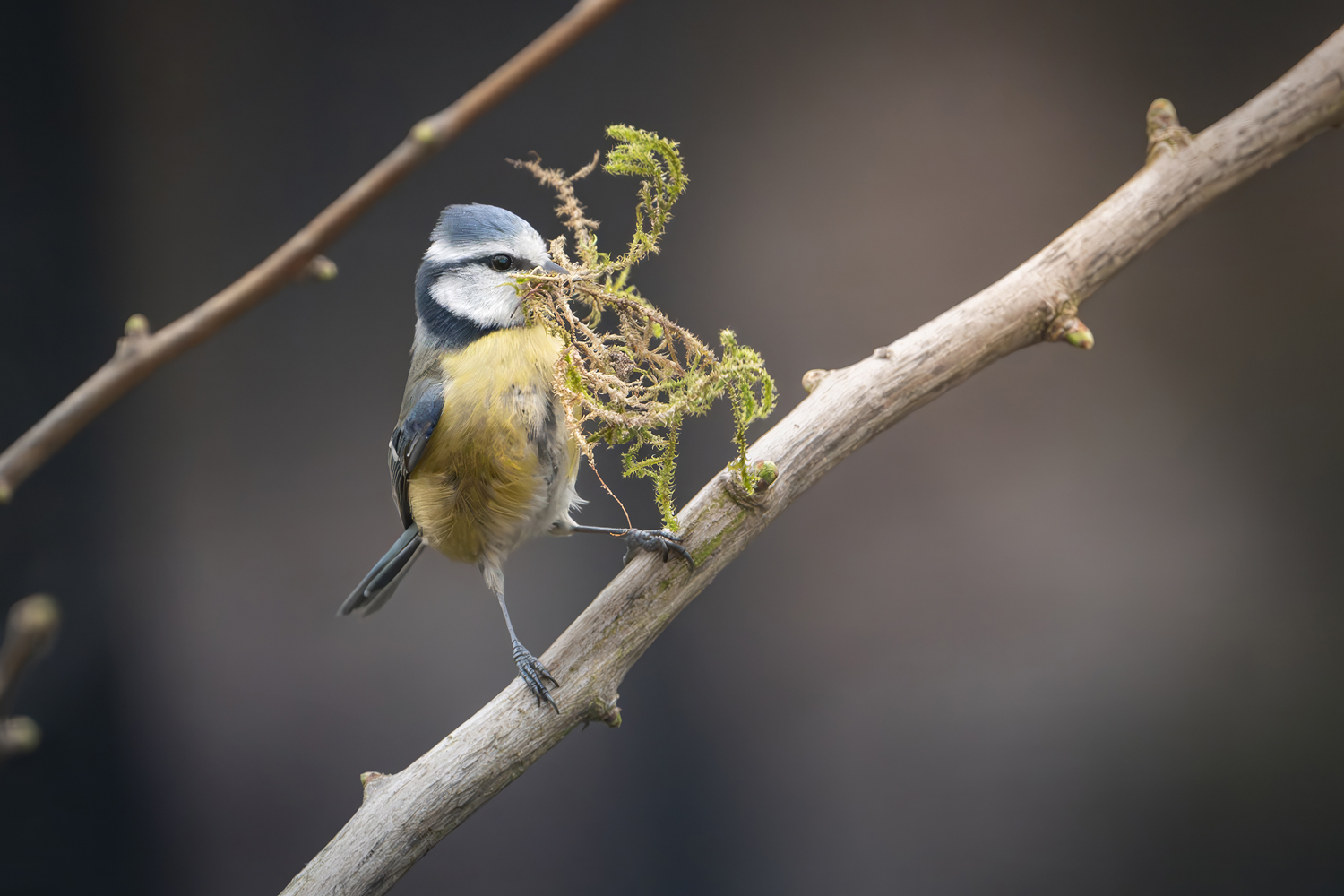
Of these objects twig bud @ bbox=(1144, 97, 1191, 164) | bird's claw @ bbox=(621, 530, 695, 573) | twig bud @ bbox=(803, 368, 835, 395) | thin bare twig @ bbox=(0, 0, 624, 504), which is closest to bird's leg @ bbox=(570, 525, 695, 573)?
bird's claw @ bbox=(621, 530, 695, 573)

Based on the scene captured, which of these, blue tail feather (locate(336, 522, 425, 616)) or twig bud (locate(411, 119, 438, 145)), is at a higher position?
blue tail feather (locate(336, 522, 425, 616))

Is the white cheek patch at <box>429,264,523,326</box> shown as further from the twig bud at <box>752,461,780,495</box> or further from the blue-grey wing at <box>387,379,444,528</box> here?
the twig bud at <box>752,461,780,495</box>

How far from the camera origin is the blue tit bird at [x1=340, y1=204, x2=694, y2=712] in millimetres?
973

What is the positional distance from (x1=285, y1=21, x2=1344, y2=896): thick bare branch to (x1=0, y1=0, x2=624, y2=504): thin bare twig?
629mm

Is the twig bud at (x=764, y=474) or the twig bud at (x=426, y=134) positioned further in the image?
the twig bud at (x=764, y=474)

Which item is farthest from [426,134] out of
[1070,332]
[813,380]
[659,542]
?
[1070,332]

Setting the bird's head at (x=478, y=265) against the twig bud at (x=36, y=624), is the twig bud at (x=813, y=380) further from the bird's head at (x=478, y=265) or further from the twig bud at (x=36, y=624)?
the twig bud at (x=36, y=624)

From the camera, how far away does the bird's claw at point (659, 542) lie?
905 millimetres

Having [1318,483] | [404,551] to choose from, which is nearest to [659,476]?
[404,551]

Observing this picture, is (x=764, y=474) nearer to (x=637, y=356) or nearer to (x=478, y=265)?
(x=637, y=356)

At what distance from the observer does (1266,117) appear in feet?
3.20

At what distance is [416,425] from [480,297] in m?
0.18

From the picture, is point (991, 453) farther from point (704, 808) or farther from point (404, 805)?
point (404, 805)

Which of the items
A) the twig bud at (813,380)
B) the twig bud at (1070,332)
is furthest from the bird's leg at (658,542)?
the twig bud at (1070,332)
